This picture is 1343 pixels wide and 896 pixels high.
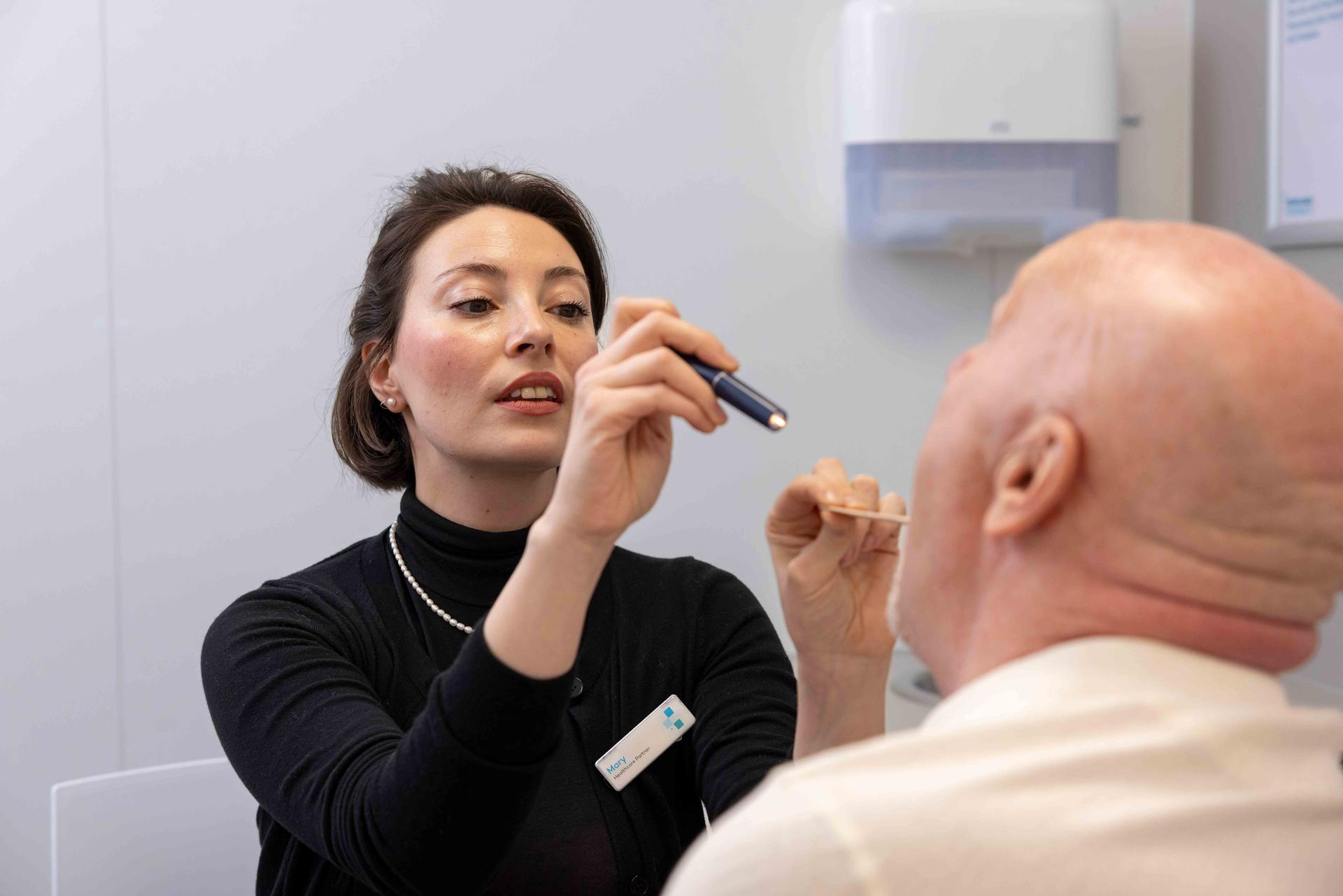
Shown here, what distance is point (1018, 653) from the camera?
647 mm

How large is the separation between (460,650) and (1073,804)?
0.78 metres

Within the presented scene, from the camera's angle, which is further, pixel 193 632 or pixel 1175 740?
pixel 193 632

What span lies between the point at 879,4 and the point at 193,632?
5.15ft

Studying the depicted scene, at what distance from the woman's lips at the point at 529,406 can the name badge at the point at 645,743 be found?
0.35m

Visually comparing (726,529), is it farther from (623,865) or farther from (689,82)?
(623,865)

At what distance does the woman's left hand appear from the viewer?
3.35 feet

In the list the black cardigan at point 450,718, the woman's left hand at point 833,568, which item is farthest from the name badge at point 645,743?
the woman's left hand at point 833,568

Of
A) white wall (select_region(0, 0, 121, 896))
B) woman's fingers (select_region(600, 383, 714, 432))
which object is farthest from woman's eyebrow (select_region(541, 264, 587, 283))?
white wall (select_region(0, 0, 121, 896))

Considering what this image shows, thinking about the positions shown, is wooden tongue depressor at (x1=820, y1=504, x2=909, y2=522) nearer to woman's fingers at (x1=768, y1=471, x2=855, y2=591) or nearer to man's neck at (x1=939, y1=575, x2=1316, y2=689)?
woman's fingers at (x1=768, y1=471, x2=855, y2=591)

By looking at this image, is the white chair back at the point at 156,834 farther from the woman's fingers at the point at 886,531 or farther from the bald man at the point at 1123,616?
the bald man at the point at 1123,616

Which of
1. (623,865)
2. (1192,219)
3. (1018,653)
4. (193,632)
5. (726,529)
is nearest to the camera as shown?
(1018,653)

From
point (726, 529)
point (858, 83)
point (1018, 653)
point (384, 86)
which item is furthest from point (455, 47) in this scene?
point (1018, 653)

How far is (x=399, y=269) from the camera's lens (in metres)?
1.50

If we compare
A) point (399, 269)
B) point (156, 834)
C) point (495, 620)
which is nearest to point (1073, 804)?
point (495, 620)
